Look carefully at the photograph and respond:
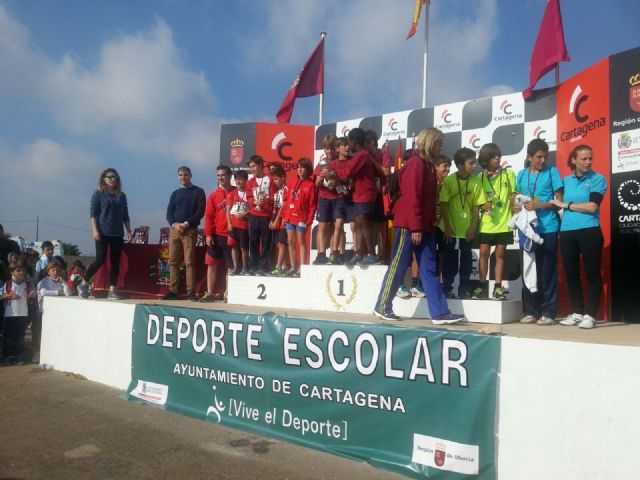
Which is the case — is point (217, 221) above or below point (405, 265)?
above

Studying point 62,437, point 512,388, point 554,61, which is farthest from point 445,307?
point 554,61

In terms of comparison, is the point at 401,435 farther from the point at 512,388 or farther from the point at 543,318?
the point at 543,318

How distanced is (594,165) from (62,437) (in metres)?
5.19

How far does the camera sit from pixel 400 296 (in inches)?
172

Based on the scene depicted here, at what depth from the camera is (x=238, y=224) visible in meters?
6.04

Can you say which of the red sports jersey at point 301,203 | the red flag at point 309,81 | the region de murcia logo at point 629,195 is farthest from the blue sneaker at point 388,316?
the red flag at point 309,81

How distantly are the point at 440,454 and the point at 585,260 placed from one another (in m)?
1.89

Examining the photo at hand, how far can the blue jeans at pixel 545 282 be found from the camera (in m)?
Answer: 3.93

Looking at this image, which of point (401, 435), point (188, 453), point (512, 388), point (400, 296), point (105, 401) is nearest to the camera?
point (512, 388)

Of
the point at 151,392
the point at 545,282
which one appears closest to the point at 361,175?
the point at 545,282

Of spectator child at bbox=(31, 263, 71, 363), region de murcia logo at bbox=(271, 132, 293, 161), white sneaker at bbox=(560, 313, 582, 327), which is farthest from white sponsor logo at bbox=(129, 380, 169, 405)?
region de murcia logo at bbox=(271, 132, 293, 161)

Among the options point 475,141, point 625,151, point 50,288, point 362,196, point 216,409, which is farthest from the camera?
point 50,288

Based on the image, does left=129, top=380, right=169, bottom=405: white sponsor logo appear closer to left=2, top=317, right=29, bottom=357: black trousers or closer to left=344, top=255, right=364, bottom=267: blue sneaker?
left=344, top=255, right=364, bottom=267: blue sneaker

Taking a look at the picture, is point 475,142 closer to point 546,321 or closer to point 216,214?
point 546,321
